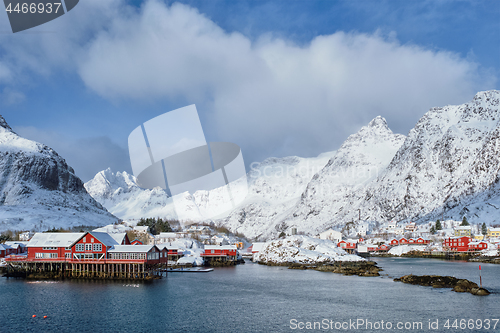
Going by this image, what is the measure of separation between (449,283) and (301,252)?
58.9 metres

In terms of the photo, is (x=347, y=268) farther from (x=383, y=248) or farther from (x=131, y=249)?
(x=383, y=248)

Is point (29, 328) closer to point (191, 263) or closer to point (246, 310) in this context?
point (246, 310)

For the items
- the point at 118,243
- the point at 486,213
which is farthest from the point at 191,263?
the point at 486,213

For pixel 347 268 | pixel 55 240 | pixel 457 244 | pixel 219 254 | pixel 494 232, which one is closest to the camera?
pixel 55 240

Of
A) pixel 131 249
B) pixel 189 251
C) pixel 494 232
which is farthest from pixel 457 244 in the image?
pixel 131 249

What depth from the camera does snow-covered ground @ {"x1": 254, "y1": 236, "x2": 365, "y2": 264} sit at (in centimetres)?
12077

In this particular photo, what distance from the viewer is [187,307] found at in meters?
51.5

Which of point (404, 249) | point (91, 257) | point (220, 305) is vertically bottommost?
point (404, 249)

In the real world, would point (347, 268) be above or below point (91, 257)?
below

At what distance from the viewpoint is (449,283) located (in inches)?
2694

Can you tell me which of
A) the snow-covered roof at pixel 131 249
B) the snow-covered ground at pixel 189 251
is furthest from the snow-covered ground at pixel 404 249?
the snow-covered roof at pixel 131 249

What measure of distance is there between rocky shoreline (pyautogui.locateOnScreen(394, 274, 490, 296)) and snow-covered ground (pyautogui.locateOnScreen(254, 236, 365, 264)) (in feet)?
143

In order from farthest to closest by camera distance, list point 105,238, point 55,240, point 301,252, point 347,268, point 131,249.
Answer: point 301,252, point 347,268, point 55,240, point 105,238, point 131,249

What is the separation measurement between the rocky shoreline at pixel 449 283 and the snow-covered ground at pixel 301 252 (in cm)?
4350
